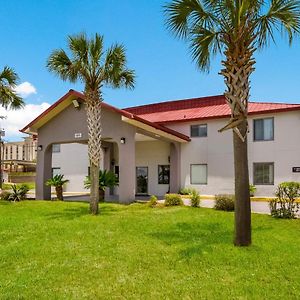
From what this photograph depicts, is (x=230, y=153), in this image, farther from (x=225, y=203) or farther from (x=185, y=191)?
(x=225, y=203)

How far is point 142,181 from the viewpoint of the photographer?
995 inches

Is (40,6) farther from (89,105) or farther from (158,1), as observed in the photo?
(158,1)

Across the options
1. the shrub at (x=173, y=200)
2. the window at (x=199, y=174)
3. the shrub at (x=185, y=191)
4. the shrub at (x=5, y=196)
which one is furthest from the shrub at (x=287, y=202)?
the shrub at (x=5, y=196)

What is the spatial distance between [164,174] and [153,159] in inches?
53.3

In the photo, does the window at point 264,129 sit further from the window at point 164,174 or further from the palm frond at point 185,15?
the palm frond at point 185,15

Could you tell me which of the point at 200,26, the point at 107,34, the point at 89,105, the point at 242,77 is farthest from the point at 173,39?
the point at 89,105

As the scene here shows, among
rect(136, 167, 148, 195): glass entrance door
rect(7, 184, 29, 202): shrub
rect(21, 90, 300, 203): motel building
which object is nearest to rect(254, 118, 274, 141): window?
rect(21, 90, 300, 203): motel building

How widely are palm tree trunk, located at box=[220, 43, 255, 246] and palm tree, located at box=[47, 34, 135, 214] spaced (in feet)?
22.7

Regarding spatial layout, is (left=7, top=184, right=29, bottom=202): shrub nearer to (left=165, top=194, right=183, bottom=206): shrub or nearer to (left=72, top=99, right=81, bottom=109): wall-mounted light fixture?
(left=72, top=99, right=81, bottom=109): wall-mounted light fixture

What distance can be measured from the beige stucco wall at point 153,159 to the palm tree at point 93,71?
988 centimetres

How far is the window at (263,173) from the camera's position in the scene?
20859mm

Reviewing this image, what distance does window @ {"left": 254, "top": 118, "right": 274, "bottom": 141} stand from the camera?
68.5ft

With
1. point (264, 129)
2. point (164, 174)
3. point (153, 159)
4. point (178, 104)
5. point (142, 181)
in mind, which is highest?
point (178, 104)

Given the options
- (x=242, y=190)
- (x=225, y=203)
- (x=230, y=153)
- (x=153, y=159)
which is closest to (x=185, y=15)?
(x=242, y=190)
